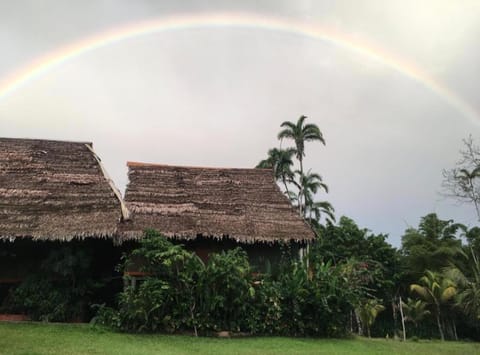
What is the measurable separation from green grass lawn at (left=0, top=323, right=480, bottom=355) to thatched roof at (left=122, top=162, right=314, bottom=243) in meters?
3.16

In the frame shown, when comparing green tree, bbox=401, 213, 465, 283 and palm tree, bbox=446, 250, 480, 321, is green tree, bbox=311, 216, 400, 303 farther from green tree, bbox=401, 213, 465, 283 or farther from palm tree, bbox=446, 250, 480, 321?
palm tree, bbox=446, 250, 480, 321

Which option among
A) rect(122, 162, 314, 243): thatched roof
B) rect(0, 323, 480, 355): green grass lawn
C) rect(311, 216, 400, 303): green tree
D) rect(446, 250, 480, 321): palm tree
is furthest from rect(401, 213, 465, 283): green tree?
rect(0, 323, 480, 355): green grass lawn

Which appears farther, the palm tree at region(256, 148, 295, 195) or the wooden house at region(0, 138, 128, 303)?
the palm tree at region(256, 148, 295, 195)

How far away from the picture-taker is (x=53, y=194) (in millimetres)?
12562

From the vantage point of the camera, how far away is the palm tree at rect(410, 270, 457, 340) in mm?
21550

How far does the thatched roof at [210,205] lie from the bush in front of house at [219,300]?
5.64 ft

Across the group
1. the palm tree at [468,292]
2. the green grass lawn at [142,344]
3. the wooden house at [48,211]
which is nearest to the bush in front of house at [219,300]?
the green grass lawn at [142,344]

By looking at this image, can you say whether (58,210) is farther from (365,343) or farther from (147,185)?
(365,343)

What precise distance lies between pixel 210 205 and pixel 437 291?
47.6ft

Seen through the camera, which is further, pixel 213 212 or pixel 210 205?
pixel 210 205

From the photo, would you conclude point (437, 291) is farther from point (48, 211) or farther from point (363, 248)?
point (48, 211)

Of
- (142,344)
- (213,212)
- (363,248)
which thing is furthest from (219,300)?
(363,248)

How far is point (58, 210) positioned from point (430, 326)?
20972mm

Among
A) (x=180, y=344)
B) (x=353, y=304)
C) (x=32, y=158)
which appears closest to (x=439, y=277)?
(x=353, y=304)
